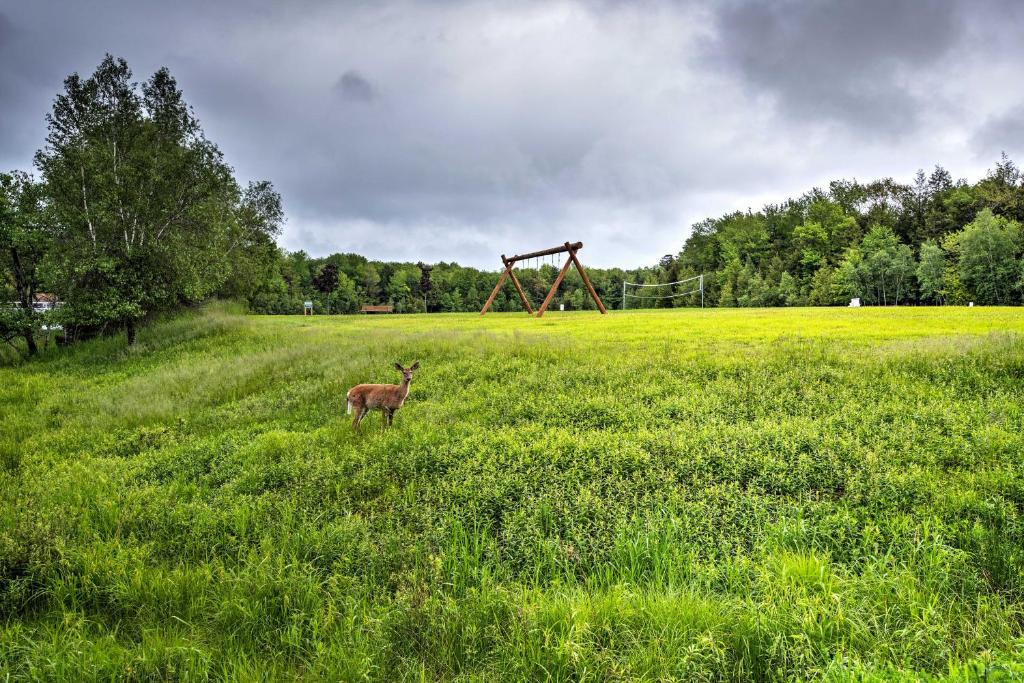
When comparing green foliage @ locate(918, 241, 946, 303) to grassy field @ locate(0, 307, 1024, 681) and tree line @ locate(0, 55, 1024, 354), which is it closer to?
tree line @ locate(0, 55, 1024, 354)

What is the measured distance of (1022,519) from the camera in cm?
453

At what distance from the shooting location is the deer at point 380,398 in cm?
745

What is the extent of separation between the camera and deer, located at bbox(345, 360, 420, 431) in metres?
7.45

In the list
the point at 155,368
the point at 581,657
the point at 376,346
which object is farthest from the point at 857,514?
the point at 155,368

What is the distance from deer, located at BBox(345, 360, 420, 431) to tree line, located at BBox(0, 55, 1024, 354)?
20.3 meters

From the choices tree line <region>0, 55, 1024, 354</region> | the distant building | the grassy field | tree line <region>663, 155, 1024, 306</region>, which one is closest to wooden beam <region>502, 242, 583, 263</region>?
tree line <region>0, 55, 1024, 354</region>

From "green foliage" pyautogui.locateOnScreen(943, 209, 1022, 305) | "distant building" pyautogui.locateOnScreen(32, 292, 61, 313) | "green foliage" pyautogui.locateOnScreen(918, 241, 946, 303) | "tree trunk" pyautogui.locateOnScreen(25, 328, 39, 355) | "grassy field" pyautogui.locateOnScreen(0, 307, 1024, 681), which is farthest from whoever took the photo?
"green foliage" pyautogui.locateOnScreen(918, 241, 946, 303)

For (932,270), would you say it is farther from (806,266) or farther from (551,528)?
(551,528)

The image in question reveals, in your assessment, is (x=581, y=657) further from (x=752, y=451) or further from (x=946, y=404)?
(x=946, y=404)

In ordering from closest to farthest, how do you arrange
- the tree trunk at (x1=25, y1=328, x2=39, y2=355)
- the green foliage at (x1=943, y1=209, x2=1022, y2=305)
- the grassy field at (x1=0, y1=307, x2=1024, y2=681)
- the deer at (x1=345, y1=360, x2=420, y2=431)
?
1. the grassy field at (x1=0, y1=307, x2=1024, y2=681)
2. the deer at (x1=345, y1=360, x2=420, y2=431)
3. the tree trunk at (x1=25, y1=328, x2=39, y2=355)
4. the green foliage at (x1=943, y1=209, x2=1022, y2=305)

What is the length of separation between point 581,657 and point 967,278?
6177cm

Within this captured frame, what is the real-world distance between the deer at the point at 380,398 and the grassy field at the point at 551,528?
1.21 feet

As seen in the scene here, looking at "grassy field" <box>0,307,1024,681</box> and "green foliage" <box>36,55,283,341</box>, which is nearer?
"grassy field" <box>0,307,1024,681</box>

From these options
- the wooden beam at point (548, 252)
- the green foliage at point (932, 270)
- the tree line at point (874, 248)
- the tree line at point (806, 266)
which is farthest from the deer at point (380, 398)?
the green foliage at point (932, 270)
